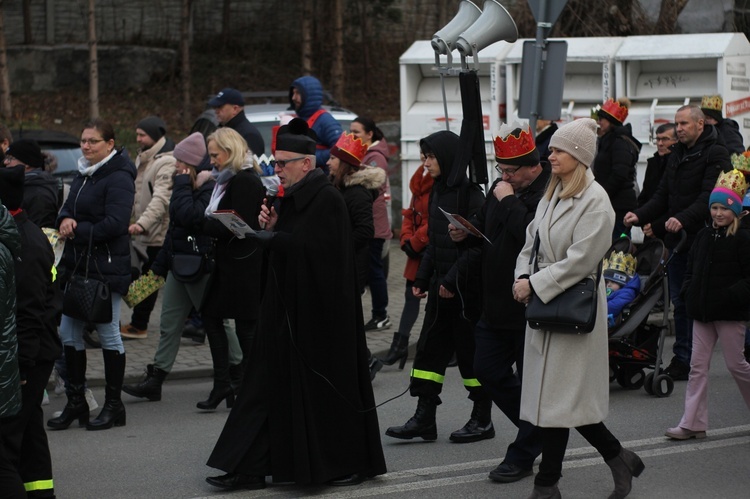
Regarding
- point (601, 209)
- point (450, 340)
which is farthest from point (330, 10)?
point (601, 209)

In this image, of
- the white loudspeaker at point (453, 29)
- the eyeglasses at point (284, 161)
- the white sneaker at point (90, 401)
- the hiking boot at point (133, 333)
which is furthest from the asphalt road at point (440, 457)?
the white loudspeaker at point (453, 29)

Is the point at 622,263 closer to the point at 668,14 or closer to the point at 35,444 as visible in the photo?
the point at 35,444

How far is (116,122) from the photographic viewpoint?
21.7 meters

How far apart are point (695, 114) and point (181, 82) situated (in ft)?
51.5

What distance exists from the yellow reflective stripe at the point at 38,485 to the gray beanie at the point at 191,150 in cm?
301

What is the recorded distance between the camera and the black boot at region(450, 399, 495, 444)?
7523mm

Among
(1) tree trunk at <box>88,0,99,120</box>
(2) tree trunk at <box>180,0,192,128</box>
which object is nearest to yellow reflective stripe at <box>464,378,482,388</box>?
(1) tree trunk at <box>88,0,99,120</box>

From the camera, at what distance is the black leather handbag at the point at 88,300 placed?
26.1 ft

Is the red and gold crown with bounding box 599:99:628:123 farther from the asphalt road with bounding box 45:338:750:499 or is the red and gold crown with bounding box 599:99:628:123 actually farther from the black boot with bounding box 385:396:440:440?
the black boot with bounding box 385:396:440:440

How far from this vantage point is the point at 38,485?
620 cm

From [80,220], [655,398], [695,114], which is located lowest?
[655,398]

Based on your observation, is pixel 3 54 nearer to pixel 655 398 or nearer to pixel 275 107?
pixel 275 107

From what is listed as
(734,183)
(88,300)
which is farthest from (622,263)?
(88,300)

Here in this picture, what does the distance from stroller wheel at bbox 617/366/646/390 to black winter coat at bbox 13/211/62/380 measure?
440cm
